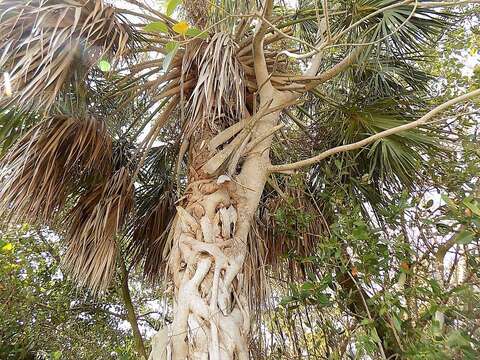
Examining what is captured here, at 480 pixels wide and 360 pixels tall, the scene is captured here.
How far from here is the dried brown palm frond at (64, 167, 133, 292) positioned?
268 centimetres

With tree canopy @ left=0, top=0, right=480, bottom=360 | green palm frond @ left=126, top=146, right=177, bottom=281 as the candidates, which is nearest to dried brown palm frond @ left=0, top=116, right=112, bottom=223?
tree canopy @ left=0, top=0, right=480, bottom=360

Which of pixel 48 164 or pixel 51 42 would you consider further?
pixel 48 164

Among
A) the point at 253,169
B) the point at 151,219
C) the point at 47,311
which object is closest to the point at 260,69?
the point at 253,169

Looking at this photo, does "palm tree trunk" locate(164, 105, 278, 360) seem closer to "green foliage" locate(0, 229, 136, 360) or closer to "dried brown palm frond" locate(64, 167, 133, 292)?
"dried brown palm frond" locate(64, 167, 133, 292)

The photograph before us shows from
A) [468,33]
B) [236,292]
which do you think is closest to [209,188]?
[236,292]

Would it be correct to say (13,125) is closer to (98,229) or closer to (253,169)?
(98,229)

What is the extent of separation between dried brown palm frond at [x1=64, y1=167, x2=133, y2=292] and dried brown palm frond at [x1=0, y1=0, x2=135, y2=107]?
77 centimetres

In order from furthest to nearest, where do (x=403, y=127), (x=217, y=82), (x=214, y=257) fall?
(x=217, y=82) → (x=214, y=257) → (x=403, y=127)

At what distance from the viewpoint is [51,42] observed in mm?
2021

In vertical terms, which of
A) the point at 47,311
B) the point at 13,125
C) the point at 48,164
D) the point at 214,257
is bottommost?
the point at 47,311

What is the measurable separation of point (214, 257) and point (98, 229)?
1081 millimetres

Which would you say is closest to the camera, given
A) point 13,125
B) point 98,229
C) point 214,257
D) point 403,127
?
point 403,127

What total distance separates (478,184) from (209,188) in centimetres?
148

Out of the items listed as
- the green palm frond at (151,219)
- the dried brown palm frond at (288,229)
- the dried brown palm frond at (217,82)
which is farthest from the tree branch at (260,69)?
the green palm frond at (151,219)
